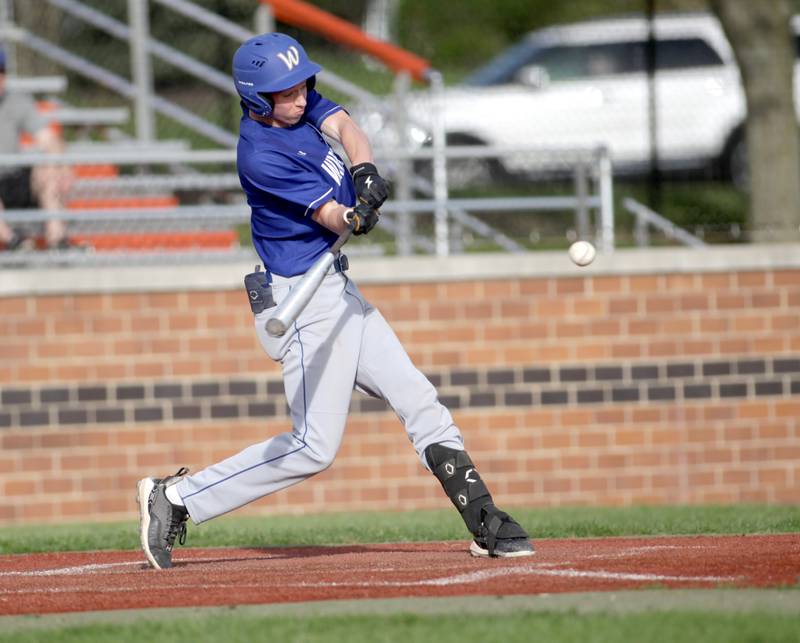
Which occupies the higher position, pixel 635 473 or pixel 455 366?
pixel 455 366

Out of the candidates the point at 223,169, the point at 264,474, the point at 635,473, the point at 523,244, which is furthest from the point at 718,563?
the point at 223,169

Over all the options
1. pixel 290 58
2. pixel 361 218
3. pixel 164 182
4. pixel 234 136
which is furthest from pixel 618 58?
pixel 361 218

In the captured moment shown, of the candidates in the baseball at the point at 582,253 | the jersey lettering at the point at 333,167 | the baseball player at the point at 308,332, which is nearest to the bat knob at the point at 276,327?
the baseball player at the point at 308,332

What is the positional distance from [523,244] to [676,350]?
1.78 m

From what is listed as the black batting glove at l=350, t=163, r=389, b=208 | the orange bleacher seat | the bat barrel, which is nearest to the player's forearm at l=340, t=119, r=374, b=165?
the black batting glove at l=350, t=163, r=389, b=208

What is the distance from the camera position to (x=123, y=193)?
13016 mm

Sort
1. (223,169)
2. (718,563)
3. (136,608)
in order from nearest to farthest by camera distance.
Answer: (136,608), (718,563), (223,169)

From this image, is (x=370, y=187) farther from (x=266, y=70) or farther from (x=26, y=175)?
(x=26, y=175)

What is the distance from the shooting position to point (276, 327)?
6039mm

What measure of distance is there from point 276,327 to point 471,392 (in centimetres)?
510

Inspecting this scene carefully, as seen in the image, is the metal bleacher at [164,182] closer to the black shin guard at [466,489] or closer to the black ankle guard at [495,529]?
the black shin guard at [466,489]

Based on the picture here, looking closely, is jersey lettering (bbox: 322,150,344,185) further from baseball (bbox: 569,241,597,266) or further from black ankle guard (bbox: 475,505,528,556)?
black ankle guard (bbox: 475,505,528,556)

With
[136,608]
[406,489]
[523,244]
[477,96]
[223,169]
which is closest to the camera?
[136,608]

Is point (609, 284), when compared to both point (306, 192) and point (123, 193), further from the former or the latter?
A: point (306, 192)
